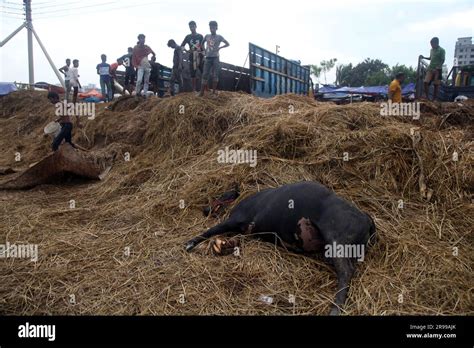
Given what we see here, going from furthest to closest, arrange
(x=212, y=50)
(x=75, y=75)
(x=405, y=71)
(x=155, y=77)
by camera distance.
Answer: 1. (x=405, y=71)
2. (x=155, y=77)
3. (x=75, y=75)
4. (x=212, y=50)

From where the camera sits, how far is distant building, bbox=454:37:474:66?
9.73 metres

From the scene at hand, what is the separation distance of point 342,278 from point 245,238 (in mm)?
1019

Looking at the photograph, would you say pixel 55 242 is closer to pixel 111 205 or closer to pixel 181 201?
pixel 111 205

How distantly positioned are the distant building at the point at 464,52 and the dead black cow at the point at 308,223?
8574 mm

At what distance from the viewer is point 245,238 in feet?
11.4

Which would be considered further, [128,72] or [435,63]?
[128,72]

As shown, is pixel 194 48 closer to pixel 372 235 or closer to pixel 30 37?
pixel 372 235

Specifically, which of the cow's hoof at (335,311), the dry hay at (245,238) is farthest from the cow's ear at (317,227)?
the cow's hoof at (335,311)

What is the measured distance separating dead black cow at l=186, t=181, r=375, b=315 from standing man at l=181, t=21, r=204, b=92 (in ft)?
16.8

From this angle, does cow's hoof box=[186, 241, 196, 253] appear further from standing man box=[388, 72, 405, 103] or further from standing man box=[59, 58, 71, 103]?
standing man box=[59, 58, 71, 103]

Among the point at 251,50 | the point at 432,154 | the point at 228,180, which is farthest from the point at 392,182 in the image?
the point at 251,50

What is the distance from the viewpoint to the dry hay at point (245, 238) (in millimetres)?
2723

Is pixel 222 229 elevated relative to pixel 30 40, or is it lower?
lower

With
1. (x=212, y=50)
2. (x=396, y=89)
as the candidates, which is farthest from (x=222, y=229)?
(x=396, y=89)
